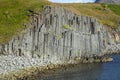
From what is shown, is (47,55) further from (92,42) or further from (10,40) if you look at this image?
(92,42)

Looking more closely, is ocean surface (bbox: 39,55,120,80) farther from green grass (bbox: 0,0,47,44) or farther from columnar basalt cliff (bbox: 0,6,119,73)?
green grass (bbox: 0,0,47,44)

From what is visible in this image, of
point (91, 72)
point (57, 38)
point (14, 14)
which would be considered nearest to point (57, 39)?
point (57, 38)

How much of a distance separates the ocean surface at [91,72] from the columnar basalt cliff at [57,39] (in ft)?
14.5

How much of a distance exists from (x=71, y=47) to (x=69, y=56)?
2423mm

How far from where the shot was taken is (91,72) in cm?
9775

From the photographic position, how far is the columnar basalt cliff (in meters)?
97.8

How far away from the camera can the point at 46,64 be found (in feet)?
316

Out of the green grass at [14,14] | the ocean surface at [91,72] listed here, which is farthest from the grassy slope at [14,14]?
the ocean surface at [91,72]

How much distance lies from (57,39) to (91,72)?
37.9 feet

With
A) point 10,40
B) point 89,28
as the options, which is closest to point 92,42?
point 89,28

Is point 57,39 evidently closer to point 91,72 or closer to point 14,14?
point 91,72

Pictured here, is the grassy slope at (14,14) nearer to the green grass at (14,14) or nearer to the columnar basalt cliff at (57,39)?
the green grass at (14,14)

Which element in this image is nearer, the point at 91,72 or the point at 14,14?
the point at 91,72

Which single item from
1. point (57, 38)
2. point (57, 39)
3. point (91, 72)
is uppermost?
point (57, 38)
